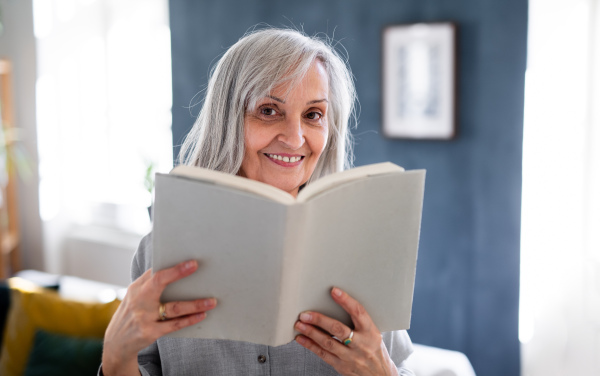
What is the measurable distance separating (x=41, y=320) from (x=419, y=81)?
1.86 metres

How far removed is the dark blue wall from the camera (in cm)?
243

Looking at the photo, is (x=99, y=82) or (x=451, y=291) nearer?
(x=451, y=291)

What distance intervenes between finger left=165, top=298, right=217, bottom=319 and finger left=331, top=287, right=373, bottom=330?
0.20 m

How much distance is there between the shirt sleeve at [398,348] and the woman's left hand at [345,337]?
20 centimetres

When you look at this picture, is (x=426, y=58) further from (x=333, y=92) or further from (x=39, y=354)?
(x=39, y=354)

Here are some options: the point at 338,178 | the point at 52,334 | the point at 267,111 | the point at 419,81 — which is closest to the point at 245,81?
the point at 267,111

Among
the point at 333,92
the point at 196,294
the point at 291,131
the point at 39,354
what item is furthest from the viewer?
the point at 39,354

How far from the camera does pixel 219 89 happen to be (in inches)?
50.0

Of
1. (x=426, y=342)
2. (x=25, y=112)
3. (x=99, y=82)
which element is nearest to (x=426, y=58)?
(x=426, y=342)

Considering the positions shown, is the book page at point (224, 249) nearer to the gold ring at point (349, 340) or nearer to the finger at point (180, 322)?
the finger at point (180, 322)

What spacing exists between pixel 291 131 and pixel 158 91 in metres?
2.88

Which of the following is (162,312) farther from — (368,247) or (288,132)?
(288,132)

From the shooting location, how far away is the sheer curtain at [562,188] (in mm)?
2225

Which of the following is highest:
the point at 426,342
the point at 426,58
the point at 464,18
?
the point at 464,18
